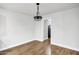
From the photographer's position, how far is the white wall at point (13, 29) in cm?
278

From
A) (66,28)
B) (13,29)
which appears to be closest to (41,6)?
(66,28)

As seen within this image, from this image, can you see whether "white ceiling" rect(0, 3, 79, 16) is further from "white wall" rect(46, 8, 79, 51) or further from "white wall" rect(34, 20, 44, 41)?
"white wall" rect(34, 20, 44, 41)

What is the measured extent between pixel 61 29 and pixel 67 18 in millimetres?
548

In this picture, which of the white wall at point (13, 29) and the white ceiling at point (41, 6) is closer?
→ the white ceiling at point (41, 6)

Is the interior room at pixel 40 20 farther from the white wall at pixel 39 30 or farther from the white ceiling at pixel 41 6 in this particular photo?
the white wall at pixel 39 30

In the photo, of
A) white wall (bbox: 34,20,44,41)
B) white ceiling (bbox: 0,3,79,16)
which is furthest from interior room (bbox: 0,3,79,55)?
white wall (bbox: 34,20,44,41)

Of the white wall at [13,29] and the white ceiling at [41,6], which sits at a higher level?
the white ceiling at [41,6]

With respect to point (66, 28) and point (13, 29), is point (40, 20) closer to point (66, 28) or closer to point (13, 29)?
point (66, 28)

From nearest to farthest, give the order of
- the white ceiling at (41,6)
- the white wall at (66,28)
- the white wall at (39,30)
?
1. the white ceiling at (41,6)
2. the white wall at (66,28)
3. the white wall at (39,30)

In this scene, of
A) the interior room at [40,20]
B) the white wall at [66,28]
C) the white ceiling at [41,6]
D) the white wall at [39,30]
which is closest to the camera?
the white ceiling at [41,6]

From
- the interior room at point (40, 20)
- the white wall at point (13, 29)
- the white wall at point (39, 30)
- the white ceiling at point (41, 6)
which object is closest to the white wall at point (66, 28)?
the interior room at point (40, 20)

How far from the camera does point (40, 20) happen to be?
2238mm

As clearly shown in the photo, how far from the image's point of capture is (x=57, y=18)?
3344 mm
